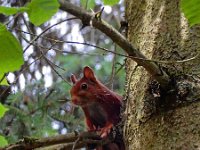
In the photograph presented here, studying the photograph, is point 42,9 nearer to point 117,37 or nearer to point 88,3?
point 117,37

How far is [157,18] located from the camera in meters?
1.37

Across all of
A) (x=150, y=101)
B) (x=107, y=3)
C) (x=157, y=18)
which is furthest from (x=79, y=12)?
(x=157, y=18)

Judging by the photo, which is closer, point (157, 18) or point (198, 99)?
point (198, 99)

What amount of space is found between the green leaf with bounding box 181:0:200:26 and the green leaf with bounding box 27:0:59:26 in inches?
8.9

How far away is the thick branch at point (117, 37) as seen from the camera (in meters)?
0.79

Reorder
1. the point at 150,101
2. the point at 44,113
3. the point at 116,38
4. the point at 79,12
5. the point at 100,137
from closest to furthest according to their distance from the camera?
the point at 79,12, the point at 116,38, the point at 150,101, the point at 100,137, the point at 44,113

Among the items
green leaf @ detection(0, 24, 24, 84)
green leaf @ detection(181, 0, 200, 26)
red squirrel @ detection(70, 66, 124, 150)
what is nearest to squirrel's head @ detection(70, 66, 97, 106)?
red squirrel @ detection(70, 66, 124, 150)

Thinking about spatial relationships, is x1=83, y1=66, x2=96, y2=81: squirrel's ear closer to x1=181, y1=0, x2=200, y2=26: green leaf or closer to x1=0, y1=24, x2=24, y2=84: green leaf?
x1=0, y1=24, x2=24, y2=84: green leaf

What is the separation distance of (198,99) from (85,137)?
36cm

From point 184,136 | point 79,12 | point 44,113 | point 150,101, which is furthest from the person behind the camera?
point 44,113

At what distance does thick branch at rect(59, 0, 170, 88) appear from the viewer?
2.59 ft

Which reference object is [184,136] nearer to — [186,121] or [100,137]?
[186,121]

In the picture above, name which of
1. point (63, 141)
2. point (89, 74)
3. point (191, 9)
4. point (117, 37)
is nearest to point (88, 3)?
point (89, 74)

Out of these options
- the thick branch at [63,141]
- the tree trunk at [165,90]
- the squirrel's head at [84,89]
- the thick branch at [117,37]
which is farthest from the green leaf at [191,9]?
the squirrel's head at [84,89]
